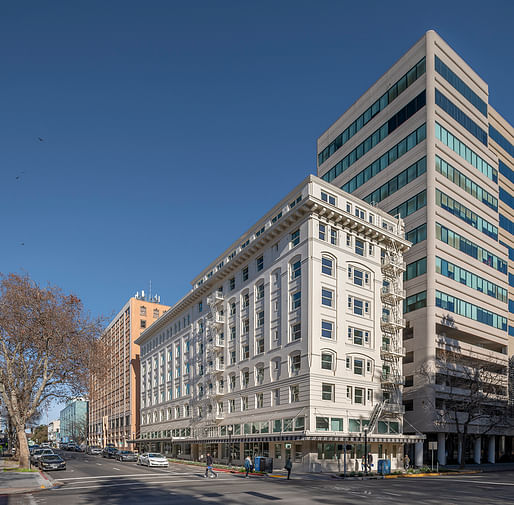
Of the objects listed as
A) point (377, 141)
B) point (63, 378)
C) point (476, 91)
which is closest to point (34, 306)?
point (63, 378)

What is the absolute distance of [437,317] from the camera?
2323 inches

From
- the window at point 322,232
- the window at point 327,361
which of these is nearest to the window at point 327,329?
the window at point 327,361

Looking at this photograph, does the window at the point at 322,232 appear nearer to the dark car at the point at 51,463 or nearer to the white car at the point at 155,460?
the white car at the point at 155,460

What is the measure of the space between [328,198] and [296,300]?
10294 millimetres

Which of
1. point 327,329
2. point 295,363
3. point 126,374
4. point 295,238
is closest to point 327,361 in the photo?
point 327,329

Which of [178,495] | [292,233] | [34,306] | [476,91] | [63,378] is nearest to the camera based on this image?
[178,495]

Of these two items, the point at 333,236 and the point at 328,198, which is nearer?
the point at 333,236

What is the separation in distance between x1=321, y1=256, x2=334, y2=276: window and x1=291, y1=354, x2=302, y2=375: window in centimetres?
802

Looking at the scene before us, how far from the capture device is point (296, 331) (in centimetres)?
5041

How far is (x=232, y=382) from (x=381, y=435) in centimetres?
1899

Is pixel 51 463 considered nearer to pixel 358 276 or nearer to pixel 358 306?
pixel 358 306

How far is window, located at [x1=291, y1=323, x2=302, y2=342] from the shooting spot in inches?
1955

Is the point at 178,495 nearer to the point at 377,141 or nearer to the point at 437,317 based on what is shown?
the point at 437,317

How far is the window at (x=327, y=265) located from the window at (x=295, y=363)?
26.3 ft
